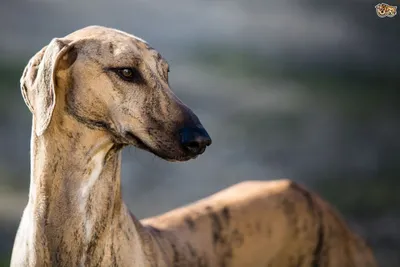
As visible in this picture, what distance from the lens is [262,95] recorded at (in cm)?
821

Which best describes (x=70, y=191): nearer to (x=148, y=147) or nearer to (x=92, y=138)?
(x=92, y=138)

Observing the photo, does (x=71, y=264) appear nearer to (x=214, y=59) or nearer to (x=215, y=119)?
(x=215, y=119)

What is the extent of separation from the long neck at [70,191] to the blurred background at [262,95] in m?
2.81

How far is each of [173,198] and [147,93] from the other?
3398 millimetres

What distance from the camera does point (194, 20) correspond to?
8.25 metres

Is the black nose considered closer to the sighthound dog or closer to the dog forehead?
the sighthound dog

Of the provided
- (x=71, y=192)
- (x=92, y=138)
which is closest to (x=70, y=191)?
(x=71, y=192)

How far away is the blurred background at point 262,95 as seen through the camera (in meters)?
7.21

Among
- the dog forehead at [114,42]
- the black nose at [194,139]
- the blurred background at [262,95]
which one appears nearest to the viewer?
the black nose at [194,139]

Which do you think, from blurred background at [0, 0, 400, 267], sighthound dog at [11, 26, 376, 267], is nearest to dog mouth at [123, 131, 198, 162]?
sighthound dog at [11, 26, 376, 267]

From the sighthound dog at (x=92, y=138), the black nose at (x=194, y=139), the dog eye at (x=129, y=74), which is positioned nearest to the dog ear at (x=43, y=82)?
the sighthound dog at (x=92, y=138)

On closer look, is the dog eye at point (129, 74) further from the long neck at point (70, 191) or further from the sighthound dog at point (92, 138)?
the long neck at point (70, 191)

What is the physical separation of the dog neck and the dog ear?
0.30 feet

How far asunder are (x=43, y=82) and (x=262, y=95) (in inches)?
181
